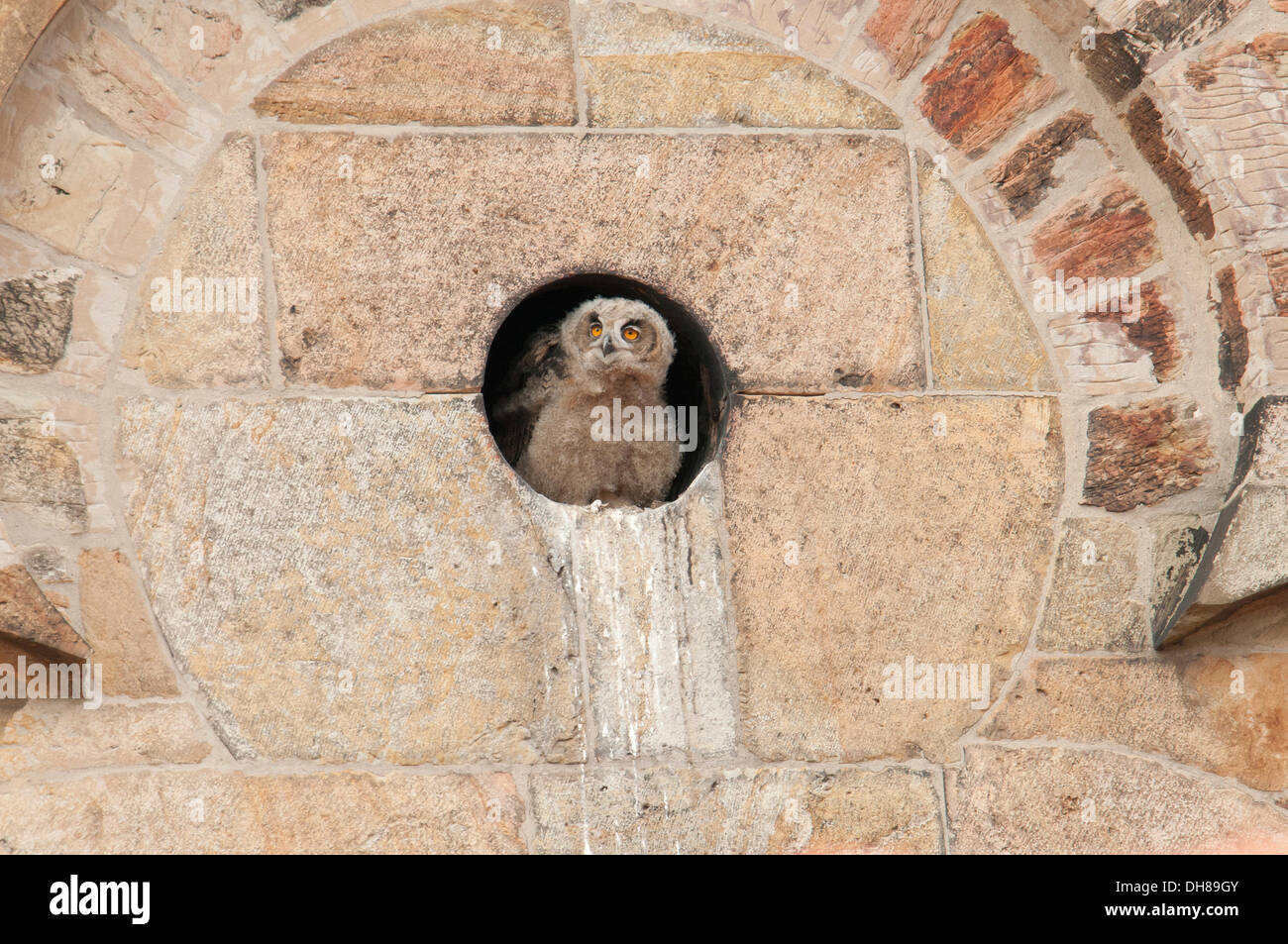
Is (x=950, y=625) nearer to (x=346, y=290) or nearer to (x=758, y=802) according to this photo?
(x=758, y=802)

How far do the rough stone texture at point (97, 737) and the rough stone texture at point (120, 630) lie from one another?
0.14 ft

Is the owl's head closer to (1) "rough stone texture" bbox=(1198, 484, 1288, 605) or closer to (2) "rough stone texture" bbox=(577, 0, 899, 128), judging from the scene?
(2) "rough stone texture" bbox=(577, 0, 899, 128)

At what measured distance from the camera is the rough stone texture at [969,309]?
3.83 metres

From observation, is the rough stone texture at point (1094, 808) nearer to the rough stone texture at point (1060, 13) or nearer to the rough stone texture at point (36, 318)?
the rough stone texture at point (1060, 13)

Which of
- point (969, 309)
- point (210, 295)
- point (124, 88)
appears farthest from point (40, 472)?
point (969, 309)

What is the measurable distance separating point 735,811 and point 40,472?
2152mm

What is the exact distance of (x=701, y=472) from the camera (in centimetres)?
377

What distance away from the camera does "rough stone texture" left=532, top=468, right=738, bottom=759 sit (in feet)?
11.9

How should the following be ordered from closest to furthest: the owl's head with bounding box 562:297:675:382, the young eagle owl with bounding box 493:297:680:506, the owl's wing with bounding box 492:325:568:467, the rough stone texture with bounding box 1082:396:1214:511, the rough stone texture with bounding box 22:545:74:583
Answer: the rough stone texture with bounding box 22:545:74:583 → the rough stone texture with bounding box 1082:396:1214:511 → the owl's head with bounding box 562:297:675:382 → the young eagle owl with bounding box 493:297:680:506 → the owl's wing with bounding box 492:325:568:467

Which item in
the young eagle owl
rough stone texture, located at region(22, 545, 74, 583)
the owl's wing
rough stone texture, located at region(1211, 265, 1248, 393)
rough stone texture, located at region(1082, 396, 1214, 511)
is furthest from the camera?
the owl's wing

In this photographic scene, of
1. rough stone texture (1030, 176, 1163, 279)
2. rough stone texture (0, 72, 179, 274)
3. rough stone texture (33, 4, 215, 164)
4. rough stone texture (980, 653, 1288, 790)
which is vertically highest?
rough stone texture (33, 4, 215, 164)

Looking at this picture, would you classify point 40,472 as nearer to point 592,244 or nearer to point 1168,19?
point 592,244

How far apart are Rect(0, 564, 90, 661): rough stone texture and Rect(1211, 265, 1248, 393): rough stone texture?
11.0 ft

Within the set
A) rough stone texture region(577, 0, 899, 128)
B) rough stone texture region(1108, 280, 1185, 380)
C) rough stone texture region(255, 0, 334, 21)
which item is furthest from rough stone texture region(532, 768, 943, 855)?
rough stone texture region(255, 0, 334, 21)
